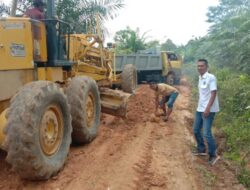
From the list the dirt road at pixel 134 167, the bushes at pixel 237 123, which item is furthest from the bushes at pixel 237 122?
the dirt road at pixel 134 167

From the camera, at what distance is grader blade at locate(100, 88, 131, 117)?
29.3 feet

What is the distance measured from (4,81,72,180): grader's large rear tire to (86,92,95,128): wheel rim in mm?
1725

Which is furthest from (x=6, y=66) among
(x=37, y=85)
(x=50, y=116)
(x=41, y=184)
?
(x=41, y=184)

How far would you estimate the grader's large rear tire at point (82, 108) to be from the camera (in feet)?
21.9

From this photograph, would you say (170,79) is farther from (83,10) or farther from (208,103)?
(208,103)

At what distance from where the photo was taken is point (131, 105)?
39.8 ft

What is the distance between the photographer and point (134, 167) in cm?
587

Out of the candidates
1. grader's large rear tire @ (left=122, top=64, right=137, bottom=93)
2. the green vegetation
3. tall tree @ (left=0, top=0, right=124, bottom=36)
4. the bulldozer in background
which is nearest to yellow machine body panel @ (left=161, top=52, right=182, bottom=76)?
the green vegetation

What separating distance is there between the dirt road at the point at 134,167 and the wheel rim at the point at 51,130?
41 cm

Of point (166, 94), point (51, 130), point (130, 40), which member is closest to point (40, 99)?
point (51, 130)

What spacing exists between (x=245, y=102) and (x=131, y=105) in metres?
3.72

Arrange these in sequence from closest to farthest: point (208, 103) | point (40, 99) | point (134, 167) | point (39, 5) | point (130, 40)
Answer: point (40, 99)
point (134, 167)
point (208, 103)
point (39, 5)
point (130, 40)

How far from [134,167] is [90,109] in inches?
77.5

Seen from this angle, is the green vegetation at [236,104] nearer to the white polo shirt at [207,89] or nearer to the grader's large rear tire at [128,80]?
the white polo shirt at [207,89]
